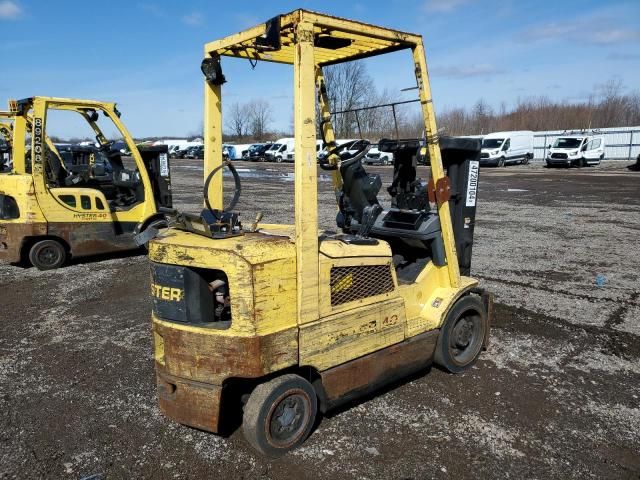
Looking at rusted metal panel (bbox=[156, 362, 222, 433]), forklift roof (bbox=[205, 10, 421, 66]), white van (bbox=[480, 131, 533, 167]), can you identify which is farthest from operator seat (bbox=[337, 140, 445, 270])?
white van (bbox=[480, 131, 533, 167])

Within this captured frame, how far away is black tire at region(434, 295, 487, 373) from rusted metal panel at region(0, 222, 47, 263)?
20.7ft

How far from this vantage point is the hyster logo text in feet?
10.6

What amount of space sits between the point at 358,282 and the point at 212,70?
5.97ft

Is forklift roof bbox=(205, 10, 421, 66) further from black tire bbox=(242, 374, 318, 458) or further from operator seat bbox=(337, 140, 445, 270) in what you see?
black tire bbox=(242, 374, 318, 458)

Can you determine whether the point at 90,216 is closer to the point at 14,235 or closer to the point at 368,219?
the point at 14,235

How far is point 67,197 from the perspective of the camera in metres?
8.17

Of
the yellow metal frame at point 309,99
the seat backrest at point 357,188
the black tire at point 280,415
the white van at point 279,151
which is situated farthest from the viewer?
the white van at point 279,151

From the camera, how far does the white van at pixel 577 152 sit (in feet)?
110

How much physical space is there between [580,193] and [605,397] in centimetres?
1636

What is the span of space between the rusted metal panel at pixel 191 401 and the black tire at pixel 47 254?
562 cm

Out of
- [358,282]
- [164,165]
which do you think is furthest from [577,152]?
[358,282]

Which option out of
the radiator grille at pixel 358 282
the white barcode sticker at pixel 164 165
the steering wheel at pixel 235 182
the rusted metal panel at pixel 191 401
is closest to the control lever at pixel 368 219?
the radiator grille at pixel 358 282

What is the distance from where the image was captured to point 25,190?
25.5ft

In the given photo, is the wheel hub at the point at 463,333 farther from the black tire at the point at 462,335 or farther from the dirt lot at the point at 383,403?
the dirt lot at the point at 383,403
